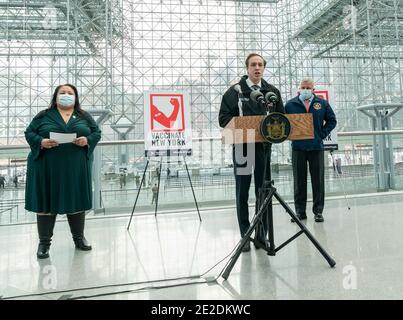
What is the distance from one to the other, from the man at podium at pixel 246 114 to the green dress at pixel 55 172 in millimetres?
794

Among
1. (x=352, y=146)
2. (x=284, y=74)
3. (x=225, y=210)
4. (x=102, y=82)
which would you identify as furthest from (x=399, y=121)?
(x=225, y=210)

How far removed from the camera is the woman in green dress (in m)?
1.55

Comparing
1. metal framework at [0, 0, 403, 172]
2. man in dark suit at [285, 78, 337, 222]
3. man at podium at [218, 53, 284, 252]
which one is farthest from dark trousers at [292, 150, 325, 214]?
metal framework at [0, 0, 403, 172]

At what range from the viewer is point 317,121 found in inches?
85.8

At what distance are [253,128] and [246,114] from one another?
0.27 m

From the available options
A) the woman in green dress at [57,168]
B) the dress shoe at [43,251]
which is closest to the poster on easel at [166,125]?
the woman in green dress at [57,168]

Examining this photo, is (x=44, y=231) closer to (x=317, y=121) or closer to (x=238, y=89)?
(x=238, y=89)

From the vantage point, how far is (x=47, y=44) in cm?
1389

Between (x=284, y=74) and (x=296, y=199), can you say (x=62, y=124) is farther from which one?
(x=284, y=74)

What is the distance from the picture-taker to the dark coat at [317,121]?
217cm

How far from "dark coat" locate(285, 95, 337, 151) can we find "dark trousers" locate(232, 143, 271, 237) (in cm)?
70

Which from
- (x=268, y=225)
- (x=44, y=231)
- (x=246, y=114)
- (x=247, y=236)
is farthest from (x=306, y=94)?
(x=44, y=231)

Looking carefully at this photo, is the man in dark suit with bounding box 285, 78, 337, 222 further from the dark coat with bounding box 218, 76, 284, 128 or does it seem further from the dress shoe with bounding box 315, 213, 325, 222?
the dark coat with bounding box 218, 76, 284, 128

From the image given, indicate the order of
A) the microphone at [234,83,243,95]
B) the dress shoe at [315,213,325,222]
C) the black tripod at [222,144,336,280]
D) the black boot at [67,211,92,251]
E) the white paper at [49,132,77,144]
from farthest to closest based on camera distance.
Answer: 1. the dress shoe at [315,213,325,222]
2. the black boot at [67,211,92,251]
3. the white paper at [49,132,77,144]
4. the microphone at [234,83,243,95]
5. the black tripod at [222,144,336,280]
